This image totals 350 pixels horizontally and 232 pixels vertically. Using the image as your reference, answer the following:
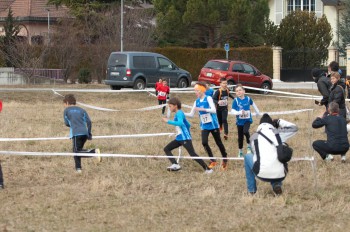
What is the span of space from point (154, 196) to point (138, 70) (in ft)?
78.4

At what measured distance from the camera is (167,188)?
40.8 ft

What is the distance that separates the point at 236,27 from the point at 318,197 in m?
44.4

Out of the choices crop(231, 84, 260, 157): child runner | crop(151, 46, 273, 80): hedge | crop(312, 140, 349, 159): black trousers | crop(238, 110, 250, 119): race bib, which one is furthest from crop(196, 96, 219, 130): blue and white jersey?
crop(151, 46, 273, 80): hedge

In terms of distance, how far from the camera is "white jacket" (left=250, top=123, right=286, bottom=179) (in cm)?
1127

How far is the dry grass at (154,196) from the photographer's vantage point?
10.0 meters

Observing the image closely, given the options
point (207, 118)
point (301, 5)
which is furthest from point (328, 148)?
point (301, 5)

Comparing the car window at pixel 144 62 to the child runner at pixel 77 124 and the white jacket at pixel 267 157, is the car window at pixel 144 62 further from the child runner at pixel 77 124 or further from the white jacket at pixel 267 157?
the white jacket at pixel 267 157

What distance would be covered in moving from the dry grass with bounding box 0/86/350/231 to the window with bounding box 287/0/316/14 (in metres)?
52.9

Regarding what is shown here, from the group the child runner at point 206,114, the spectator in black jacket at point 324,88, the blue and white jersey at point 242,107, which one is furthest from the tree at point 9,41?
the child runner at point 206,114

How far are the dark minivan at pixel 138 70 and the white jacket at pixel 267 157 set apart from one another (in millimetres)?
23922

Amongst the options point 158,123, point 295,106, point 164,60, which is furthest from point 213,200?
point 164,60

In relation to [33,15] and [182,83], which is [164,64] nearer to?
[182,83]

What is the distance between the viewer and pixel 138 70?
1395 inches

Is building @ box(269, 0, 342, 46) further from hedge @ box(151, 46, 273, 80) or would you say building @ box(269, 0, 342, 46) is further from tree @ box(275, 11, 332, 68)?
hedge @ box(151, 46, 273, 80)
